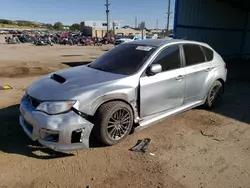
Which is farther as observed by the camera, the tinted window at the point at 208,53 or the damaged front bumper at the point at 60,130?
the tinted window at the point at 208,53

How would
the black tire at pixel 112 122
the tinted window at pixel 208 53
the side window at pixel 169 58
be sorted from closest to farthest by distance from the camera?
the black tire at pixel 112 122
the side window at pixel 169 58
the tinted window at pixel 208 53

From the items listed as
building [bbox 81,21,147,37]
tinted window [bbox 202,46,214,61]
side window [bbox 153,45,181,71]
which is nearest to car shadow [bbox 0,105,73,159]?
side window [bbox 153,45,181,71]

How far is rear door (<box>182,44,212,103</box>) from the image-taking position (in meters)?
4.68

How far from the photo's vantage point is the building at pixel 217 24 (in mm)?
13258

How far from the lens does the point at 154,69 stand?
3.93 meters

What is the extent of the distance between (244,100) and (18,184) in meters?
5.95

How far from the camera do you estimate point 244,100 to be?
21.8ft

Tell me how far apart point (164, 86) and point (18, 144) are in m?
2.53

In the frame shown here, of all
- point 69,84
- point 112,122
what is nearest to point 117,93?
point 112,122

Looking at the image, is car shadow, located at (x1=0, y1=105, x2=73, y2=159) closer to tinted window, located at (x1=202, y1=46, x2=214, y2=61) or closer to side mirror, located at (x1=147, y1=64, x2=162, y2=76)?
side mirror, located at (x1=147, y1=64, x2=162, y2=76)

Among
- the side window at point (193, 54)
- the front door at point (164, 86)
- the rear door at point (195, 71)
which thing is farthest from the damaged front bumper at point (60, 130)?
the side window at point (193, 54)

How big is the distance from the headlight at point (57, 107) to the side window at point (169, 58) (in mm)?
1661

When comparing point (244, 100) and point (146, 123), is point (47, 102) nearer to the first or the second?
point (146, 123)

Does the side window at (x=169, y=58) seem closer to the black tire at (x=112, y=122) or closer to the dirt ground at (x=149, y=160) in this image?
the black tire at (x=112, y=122)
